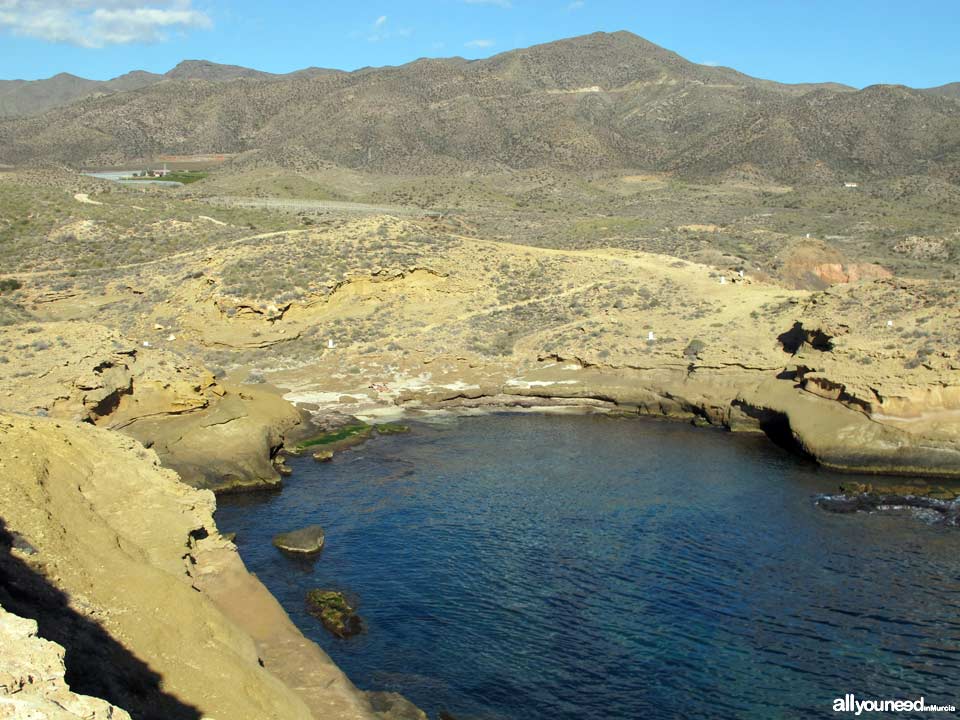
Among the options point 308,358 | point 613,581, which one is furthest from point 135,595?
point 308,358

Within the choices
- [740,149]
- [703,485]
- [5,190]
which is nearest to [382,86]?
[740,149]

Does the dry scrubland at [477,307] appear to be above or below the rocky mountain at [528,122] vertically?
below

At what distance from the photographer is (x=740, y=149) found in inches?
4882

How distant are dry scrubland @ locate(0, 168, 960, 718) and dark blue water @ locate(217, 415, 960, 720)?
8.08 ft

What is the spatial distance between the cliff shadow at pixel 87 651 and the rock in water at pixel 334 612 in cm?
646

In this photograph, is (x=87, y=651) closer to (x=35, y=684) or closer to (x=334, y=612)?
(x=35, y=684)

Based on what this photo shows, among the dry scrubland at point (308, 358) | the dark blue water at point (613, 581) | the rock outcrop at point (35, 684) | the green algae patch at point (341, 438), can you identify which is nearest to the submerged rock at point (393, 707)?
the dry scrubland at point (308, 358)

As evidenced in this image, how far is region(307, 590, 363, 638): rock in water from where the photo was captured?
62.6 feet

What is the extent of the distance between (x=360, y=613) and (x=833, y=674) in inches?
389

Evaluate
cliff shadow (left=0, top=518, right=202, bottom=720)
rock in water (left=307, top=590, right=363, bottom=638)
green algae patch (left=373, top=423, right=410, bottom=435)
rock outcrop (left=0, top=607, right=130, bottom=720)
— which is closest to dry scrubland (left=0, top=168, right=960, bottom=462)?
green algae patch (left=373, top=423, right=410, bottom=435)

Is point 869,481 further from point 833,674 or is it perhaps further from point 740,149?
point 740,149

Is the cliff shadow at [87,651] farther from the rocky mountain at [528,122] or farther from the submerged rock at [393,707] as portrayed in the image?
the rocky mountain at [528,122]

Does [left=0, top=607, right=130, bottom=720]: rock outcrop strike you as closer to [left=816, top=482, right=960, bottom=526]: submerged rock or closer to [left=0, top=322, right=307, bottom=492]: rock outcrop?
[left=0, top=322, right=307, bottom=492]: rock outcrop

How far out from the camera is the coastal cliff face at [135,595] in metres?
12.3
